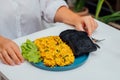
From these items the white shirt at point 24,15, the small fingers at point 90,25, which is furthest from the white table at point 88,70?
the white shirt at point 24,15

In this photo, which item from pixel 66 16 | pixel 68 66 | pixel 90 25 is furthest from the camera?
pixel 66 16

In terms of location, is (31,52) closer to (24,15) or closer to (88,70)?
(88,70)

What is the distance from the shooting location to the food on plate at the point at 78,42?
0.82 metres

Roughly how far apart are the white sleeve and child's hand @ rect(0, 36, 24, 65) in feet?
1.29

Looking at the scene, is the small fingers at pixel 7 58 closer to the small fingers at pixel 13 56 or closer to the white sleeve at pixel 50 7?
the small fingers at pixel 13 56

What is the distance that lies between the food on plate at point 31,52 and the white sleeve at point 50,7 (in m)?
0.41

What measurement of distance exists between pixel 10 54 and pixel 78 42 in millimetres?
214

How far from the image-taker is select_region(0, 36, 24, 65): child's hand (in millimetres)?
813

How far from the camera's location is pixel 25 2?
1.15 metres

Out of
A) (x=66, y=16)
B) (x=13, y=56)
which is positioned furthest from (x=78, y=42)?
(x=66, y=16)

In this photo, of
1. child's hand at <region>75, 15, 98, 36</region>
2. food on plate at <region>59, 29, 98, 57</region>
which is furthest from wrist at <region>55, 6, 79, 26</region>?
food on plate at <region>59, 29, 98, 57</region>

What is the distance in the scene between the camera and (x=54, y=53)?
78cm

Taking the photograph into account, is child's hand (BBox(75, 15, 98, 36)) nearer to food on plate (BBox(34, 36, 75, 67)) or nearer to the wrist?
the wrist

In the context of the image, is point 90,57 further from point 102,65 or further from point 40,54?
point 40,54
